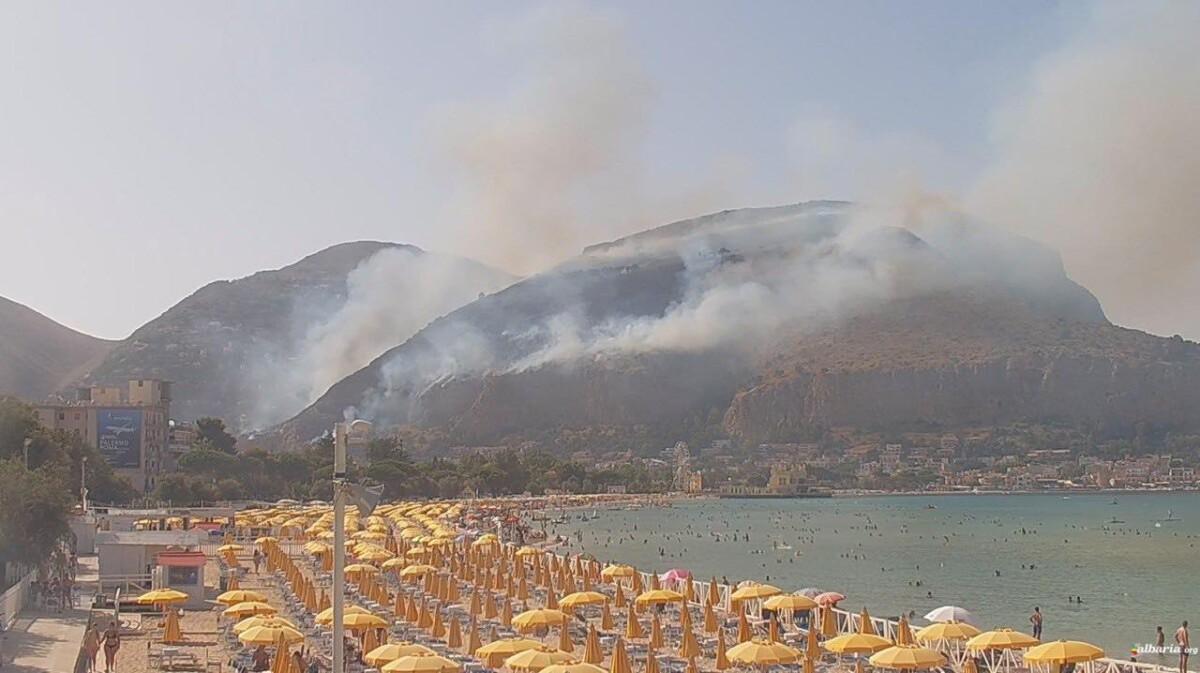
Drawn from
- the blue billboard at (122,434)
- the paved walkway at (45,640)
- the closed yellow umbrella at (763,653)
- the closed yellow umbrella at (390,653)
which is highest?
the blue billboard at (122,434)

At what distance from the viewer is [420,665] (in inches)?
781

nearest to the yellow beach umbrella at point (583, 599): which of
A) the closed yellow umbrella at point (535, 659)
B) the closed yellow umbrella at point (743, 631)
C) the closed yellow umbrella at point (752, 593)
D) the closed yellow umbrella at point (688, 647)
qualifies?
the closed yellow umbrella at point (752, 593)

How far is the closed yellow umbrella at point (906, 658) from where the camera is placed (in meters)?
21.1

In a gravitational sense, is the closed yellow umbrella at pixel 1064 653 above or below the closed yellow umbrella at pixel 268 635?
below

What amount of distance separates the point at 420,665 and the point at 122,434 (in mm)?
91140

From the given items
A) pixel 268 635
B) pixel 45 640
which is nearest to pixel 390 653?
pixel 268 635

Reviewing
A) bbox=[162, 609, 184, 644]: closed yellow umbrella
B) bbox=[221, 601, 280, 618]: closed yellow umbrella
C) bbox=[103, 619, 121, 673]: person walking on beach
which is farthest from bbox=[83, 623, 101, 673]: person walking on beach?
bbox=[221, 601, 280, 618]: closed yellow umbrella

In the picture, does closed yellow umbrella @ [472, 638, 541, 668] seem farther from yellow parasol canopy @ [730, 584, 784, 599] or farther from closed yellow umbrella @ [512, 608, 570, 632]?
yellow parasol canopy @ [730, 584, 784, 599]

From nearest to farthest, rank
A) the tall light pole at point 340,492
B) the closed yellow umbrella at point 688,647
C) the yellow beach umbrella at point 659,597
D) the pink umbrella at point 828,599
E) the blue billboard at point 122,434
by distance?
the tall light pole at point 340,492
the closed yellow umbrella at point 688,647
the yellow beach umbrella at point 659,597
the pink umbrella at point 828,599
the blue billboard at point 122,434

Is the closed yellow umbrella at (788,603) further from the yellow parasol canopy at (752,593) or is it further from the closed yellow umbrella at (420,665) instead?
the closed yellow umbrella at (420,665)

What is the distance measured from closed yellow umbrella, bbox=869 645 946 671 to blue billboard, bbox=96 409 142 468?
91693mm

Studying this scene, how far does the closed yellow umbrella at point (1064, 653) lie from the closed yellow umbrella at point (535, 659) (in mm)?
7764

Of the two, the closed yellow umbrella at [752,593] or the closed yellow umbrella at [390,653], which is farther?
the closed yellow umbrella at [752,593]

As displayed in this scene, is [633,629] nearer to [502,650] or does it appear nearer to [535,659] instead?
[502,650]
